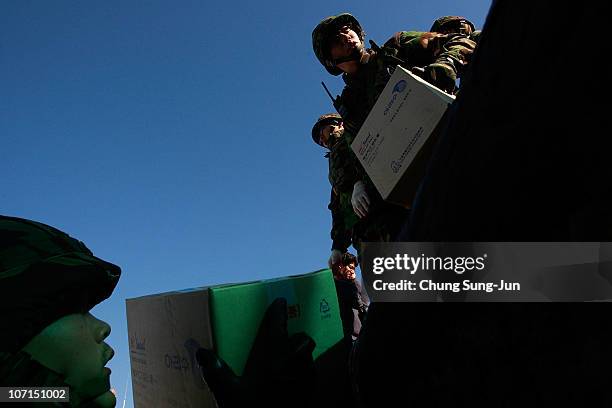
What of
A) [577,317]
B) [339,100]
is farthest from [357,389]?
[339,100]

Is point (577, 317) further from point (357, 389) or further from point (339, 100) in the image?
point (339, 100)

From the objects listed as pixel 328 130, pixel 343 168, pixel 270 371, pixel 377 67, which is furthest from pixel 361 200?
pixel 328 130

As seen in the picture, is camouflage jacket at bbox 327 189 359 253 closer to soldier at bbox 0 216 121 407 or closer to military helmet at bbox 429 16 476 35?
military helmet at bbox 429 16 476 35

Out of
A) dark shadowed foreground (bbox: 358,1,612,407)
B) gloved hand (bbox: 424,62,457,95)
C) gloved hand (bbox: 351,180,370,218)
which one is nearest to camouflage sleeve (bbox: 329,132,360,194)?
gloved hand (bbox: 351,180,370,218)

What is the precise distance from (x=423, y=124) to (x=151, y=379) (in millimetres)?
1289

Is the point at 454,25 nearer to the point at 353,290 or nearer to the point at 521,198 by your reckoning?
the point at 353,290

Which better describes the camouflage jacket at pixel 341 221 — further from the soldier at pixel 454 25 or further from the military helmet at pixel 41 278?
the military helmet at pixel 41 278

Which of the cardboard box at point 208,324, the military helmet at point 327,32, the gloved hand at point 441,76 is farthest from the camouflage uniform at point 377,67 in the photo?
the cardboard box at point 208,324

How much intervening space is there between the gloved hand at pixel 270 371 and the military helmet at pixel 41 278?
1.04ft

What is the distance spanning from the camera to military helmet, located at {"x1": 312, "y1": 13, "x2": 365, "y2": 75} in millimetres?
2346

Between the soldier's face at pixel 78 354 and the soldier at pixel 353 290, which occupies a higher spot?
the soldier at pixel 353 290

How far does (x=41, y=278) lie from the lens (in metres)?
0.85

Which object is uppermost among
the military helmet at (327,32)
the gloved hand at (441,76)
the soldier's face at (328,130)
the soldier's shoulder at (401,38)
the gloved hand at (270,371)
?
the soldier's face at (328,130)

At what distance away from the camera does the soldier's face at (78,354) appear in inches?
33.4
